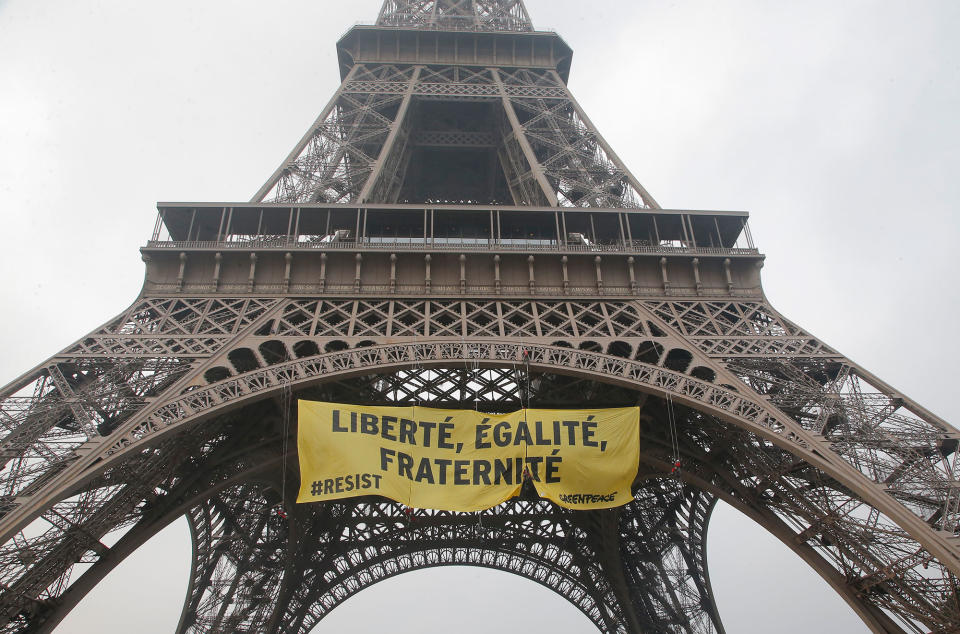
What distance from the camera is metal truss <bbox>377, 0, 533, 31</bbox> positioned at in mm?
29844

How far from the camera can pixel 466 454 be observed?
45.7 ft

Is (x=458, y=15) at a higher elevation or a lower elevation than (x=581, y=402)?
higher

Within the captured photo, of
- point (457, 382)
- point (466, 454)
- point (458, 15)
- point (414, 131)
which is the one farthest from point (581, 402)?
point (458, 15)

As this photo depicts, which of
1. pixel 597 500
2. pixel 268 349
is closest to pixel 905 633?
pixel 597 500

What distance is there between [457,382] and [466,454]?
4.55 meters

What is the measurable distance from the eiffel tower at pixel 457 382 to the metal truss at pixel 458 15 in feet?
7.55

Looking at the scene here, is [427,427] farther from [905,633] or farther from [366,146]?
[366,146]

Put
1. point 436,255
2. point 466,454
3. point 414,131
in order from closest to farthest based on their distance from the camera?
point 466,454 < point 436,255 < point 414,131

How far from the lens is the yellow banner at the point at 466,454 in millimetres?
13383

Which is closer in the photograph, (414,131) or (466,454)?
(466,454)

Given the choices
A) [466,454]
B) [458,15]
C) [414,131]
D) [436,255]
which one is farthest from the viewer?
[458,15]

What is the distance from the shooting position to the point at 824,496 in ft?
46.2

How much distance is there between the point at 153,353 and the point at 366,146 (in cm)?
1340

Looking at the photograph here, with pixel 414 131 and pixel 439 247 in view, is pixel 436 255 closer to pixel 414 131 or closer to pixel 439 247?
pixel 439 247
